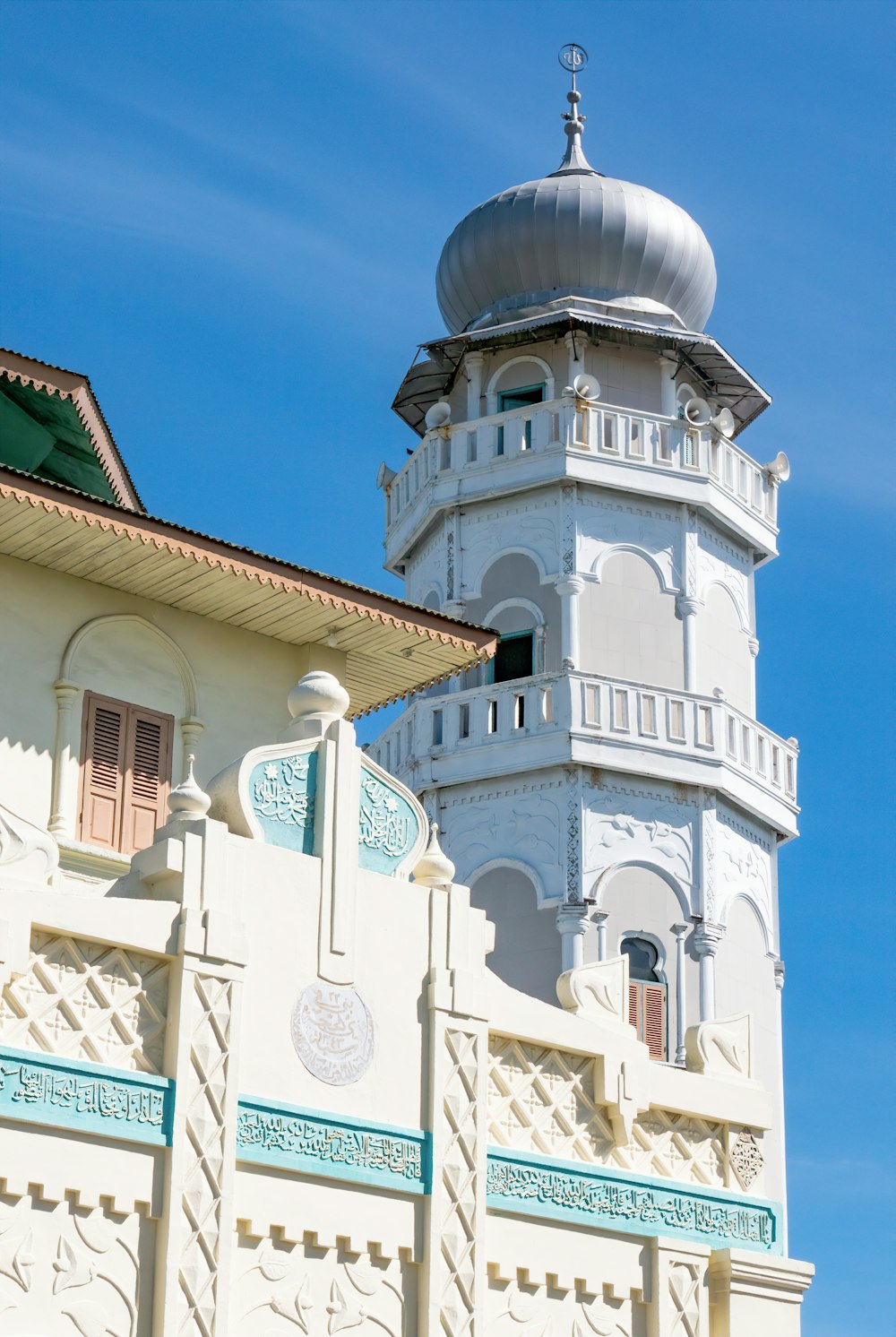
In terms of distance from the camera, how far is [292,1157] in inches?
625

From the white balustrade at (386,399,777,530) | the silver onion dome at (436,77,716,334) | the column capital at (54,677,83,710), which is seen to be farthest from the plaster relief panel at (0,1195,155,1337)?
the silver onion dome at (436,77,716,334)

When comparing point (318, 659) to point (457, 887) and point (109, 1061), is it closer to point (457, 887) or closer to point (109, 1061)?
point (457, 887)

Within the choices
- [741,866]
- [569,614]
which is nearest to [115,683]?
[569,614]

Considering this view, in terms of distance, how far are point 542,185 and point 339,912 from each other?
20.7m

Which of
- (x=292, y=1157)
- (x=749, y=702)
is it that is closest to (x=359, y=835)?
(x=292, y=1157)

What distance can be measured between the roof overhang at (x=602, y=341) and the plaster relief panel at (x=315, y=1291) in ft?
64.5

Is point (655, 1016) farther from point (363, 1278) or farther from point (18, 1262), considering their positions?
point (18, 1262)

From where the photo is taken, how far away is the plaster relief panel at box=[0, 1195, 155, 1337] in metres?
14.5

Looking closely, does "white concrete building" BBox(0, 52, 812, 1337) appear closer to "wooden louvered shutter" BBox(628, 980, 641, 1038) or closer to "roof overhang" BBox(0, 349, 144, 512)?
"roof overhang" BBox(0, 349, 144, 512)

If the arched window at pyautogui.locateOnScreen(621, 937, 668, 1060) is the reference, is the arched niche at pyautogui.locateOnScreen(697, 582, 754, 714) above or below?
above

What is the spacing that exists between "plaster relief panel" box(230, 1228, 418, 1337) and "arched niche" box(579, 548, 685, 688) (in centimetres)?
1677

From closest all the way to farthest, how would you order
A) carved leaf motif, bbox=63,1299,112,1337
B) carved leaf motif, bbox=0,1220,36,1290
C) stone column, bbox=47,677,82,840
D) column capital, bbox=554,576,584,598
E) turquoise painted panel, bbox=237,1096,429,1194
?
1. carved leaf motif, bbox=0,1220,36,1290
2. carved leaf motif, bbox=63,1299,112,1337
3. turquoise painted panel, bbox=237,1096,429,1194
4. stone column, bbox=47,677,82,840
5. column capital, bbox=554,576,584,598

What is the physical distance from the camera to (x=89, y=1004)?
15.3 meters

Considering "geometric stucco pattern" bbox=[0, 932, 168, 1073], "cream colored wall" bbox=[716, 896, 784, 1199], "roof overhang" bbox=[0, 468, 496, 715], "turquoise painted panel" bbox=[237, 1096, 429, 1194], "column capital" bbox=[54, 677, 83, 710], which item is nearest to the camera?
"geometric stucco pattern" bbox=[0, 932, 168, 1073]
